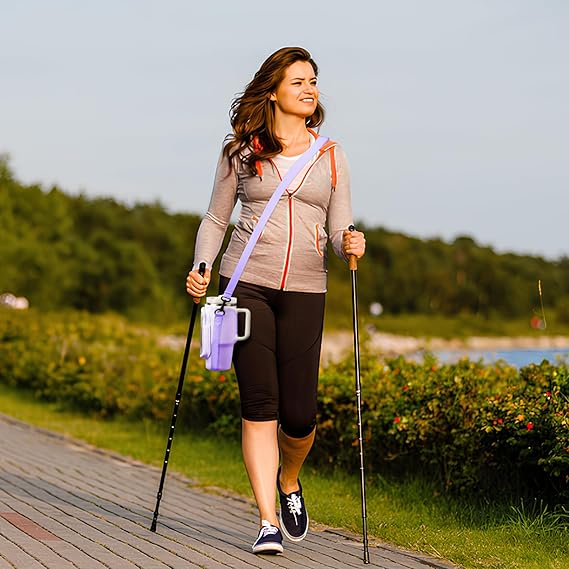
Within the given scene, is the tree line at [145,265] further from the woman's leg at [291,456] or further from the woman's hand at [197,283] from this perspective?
the woman's hand at [197,283]

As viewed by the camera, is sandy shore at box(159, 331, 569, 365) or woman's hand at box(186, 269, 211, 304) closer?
woman's hand at box(186, 269, 211, 304)

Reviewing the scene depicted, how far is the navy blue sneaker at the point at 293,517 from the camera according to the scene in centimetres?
614

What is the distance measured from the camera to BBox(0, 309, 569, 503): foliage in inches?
264

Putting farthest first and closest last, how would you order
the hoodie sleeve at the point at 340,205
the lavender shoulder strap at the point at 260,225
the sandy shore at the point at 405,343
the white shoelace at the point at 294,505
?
1. the sandy shore at the point at 405,343
2. the white shoelace at the point at 294,505
3. the hoodie sleeve at the point at 340,205
4. the lavender shoulder strap at the point at 260,225

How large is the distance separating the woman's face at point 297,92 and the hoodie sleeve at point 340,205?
0.96 ft

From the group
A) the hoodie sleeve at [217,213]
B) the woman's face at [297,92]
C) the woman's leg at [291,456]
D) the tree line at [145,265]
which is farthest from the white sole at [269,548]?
the tree line at [145,265]

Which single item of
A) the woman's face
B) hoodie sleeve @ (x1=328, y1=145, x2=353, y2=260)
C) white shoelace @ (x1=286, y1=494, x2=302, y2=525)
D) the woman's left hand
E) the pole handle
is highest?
the woman's face

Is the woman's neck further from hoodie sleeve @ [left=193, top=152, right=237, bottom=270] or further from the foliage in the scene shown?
the foliage

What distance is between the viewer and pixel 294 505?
6168 mm

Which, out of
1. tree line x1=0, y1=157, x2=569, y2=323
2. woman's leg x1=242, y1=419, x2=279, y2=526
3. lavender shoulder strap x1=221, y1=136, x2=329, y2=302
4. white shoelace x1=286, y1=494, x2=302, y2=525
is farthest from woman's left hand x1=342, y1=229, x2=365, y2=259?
tree line x1=0, y1=157, x2=569, y2=323

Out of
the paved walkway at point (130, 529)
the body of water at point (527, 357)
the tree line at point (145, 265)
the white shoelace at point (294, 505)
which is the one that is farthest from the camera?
the tree line at point (145, 265)

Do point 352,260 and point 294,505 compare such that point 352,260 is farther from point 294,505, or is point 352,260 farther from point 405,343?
point 405,343

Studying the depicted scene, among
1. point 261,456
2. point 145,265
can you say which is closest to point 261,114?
point 261,456

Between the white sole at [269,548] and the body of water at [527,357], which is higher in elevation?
the body of water at [527,357]
